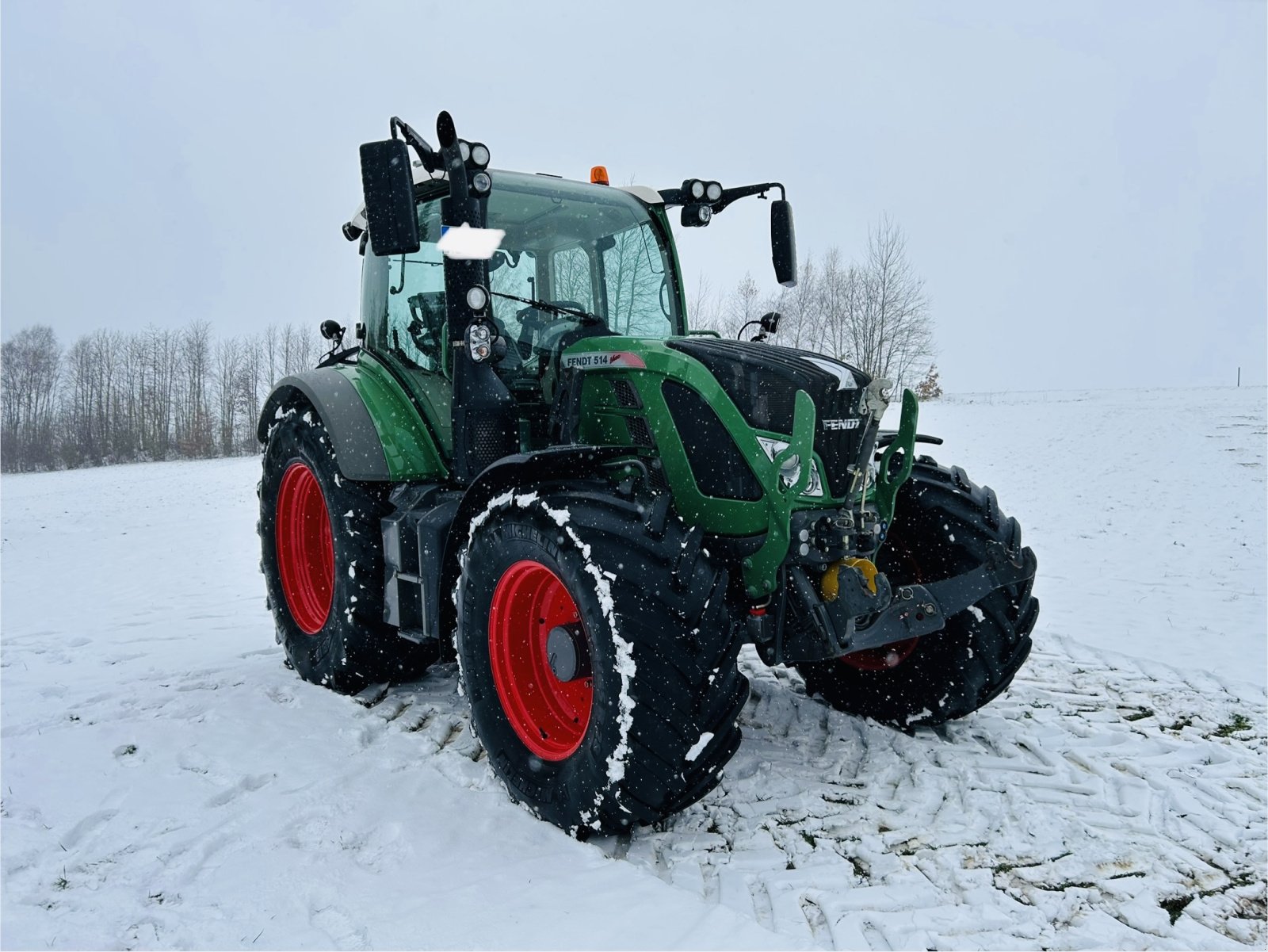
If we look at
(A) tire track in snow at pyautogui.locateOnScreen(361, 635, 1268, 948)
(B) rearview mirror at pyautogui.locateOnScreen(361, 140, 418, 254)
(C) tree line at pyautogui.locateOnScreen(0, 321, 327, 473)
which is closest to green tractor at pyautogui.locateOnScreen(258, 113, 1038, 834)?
(B) rearview mirror at pyautogui.locateOnScreen(361, 140, 418, 254)

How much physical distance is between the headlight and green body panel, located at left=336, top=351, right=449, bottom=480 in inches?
66.5

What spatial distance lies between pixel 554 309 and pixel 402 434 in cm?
98

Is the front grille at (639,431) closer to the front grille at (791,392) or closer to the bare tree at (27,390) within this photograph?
the front grille at (791,392)

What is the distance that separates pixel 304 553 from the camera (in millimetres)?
5223

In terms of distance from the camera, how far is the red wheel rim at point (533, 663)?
3.46 m

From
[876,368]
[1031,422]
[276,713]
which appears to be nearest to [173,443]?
[876,368]

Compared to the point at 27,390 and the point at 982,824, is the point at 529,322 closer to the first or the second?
the point at 982,824

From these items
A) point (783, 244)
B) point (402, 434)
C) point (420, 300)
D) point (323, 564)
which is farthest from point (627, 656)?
point (323, 564)

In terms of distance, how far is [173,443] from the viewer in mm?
47531

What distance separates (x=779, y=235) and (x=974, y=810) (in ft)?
9.07

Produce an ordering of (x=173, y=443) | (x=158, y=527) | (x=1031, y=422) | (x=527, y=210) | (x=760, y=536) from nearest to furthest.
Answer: (x=760, y=536) → (x=527, y=210) → (x=158, y=527) → (x=1031, y=422) → (x=173, y=443)

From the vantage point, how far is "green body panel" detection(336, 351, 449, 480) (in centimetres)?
427

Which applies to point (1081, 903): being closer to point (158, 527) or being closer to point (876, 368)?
point (158, 527)

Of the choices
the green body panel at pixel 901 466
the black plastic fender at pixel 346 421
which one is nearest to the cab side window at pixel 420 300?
the black plastic fender at pixel 346 421
